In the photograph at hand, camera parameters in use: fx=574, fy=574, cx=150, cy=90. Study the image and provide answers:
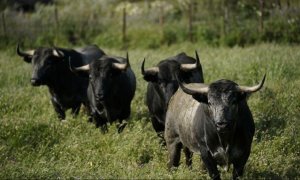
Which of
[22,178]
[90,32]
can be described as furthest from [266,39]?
[22,178]

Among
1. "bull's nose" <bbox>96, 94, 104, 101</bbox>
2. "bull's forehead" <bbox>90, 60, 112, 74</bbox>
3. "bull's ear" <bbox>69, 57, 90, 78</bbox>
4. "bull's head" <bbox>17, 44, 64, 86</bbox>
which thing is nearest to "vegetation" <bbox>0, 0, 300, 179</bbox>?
"bull's nose" <bbox>96, 94, 104, 101</bbox>

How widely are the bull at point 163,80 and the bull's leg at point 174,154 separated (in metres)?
1.37

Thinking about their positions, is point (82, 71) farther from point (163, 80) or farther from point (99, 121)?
point (163, 80)

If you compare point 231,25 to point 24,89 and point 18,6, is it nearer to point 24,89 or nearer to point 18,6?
point 24,89

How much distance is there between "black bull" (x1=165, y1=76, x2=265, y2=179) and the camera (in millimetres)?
6448

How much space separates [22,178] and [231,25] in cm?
1526

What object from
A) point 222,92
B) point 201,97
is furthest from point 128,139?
→ point 222,92

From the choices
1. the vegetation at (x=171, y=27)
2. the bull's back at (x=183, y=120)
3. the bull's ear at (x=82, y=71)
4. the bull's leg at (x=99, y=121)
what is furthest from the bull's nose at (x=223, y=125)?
the vegetation at (x=171, y=27)

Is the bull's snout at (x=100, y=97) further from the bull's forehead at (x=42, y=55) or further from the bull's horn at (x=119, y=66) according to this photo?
the bull's forehead at (x=42, y=55)

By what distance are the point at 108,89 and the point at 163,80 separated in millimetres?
1264

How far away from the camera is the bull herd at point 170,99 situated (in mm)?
6617

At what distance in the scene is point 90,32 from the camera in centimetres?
2397

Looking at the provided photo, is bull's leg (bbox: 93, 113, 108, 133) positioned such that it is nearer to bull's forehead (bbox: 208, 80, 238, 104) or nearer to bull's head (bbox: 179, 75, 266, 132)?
bull's head (bbox: 179, 75, 266, 132)

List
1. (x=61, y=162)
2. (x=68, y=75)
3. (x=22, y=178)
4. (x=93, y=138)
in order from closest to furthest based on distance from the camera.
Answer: (x=22, y=178) < (x=61, y=162) < (x=93, y=138) < (x=68, y=75)
